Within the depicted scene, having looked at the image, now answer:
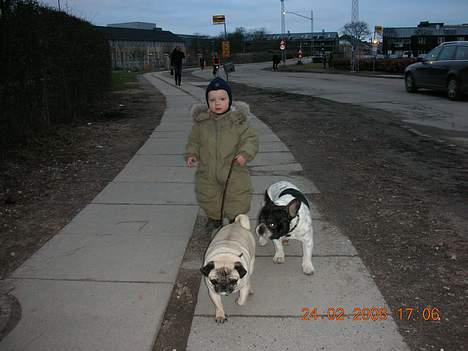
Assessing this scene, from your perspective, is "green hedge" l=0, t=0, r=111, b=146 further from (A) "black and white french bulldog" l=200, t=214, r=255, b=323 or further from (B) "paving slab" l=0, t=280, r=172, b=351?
(A) "black and white french bulldog" l=200, t=214, r=255, b=323

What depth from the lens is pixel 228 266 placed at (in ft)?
9.04

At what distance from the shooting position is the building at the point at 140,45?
253 feet

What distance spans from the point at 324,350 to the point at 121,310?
1364mm

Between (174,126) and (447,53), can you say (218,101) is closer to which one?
(174,126)

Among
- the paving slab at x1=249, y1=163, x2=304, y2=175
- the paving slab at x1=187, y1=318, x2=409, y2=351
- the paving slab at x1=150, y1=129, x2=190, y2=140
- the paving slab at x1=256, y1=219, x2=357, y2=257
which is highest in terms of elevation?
the paving slab at x1=150, y1=129, x2=190, y2=140

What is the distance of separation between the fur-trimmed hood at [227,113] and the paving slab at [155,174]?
2.01 metres

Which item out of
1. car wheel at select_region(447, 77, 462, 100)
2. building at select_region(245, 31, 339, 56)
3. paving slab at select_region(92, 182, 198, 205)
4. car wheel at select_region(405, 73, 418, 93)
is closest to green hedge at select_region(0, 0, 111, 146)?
paving slab at select_region(92, 182, 198, 205)

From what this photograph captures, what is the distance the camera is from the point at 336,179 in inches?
243

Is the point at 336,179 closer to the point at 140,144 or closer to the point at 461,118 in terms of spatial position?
the point at 140,144

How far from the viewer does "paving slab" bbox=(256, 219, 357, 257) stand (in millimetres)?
3934

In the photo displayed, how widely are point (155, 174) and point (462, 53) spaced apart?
1226 cm

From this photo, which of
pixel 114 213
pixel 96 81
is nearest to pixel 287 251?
pixel 114 213
